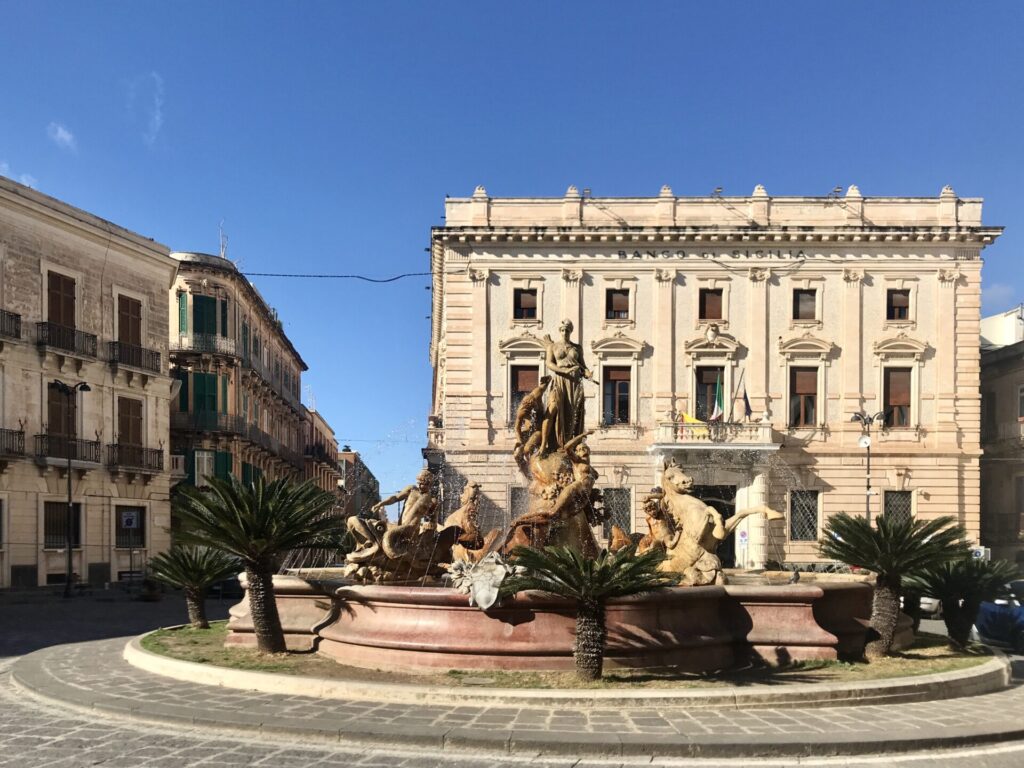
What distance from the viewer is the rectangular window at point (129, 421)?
29797 millimetres

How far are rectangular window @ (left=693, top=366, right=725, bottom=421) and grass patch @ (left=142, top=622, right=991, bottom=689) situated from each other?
802 inches

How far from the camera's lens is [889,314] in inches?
1259

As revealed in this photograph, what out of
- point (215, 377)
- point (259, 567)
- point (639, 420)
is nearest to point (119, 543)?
point (215, 377)

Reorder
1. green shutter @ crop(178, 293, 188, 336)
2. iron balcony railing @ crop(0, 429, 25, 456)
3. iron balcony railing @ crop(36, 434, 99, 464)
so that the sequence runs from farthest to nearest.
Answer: green shutter @ crop(178, 293, 188, 336) → iron balcony railing @ crop(36, 434, 99, 464) → iron balcony railing @ crop(0, 429, 25, 456)

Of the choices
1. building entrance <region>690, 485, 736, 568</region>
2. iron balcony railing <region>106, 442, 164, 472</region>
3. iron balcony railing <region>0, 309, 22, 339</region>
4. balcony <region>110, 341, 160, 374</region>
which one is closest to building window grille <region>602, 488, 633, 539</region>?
building entrance <region>690, 485, 736, 568</region>

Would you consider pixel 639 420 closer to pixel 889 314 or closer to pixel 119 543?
pixel 889 314

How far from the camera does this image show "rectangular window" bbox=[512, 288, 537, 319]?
32094 mm

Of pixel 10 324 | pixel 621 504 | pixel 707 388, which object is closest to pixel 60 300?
pixel 10 324

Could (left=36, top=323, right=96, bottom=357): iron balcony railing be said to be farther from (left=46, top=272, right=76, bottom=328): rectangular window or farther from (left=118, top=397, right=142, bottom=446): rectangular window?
(left=118, top=397, right=142, bottom=446): rectangular window

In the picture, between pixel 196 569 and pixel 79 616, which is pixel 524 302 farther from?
pixel 196 569

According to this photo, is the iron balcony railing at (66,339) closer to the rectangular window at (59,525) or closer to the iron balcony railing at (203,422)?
the rectangular window at (59,525)

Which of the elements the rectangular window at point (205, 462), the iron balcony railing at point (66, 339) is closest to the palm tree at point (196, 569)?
the iron balcony railing at point (66, 339)

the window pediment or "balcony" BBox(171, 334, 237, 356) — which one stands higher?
"balcony" BBox(171, 334, 237, 356)

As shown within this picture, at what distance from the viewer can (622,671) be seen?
8.74m
